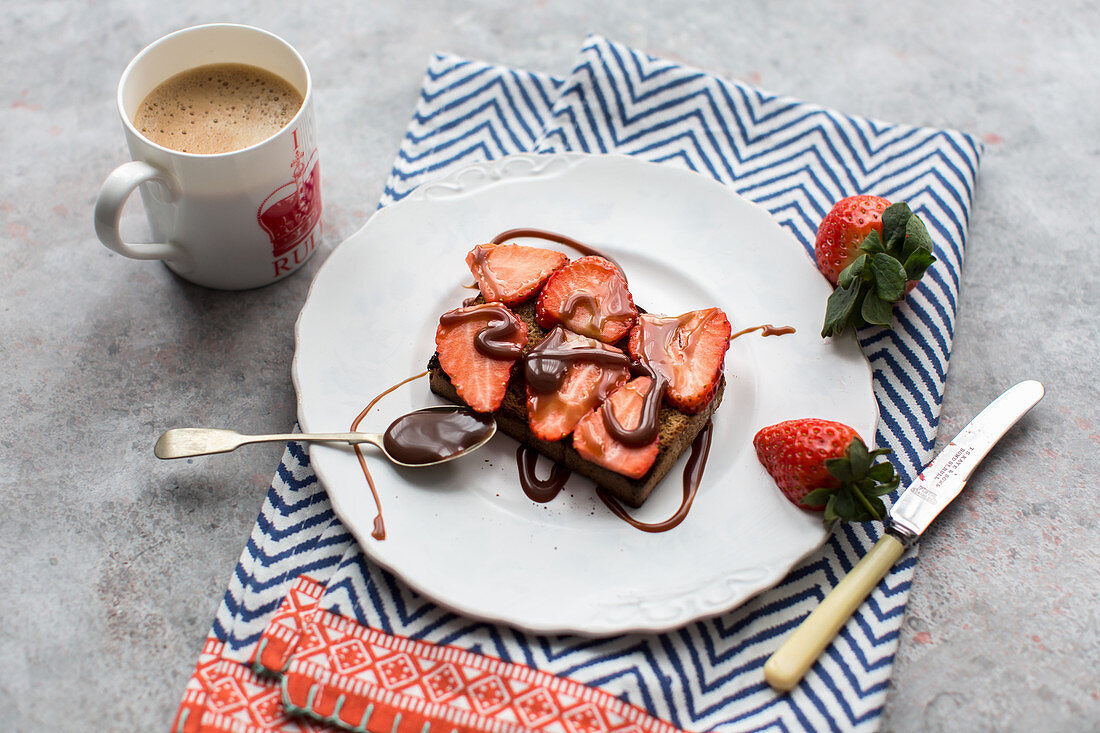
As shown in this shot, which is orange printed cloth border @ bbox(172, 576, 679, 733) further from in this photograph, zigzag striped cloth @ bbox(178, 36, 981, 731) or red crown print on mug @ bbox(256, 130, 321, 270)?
red crown print on mug @ bbox(256, 130, 321, 270)

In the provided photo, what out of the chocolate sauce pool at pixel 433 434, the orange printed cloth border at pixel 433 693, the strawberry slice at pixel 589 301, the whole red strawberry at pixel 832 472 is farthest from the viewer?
the strawberry slice at pixel 589 301

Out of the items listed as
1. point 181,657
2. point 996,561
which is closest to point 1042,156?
point 996,561

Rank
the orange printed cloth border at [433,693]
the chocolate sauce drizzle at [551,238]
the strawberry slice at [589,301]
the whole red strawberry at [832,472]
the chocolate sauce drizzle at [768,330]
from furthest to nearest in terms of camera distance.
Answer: the chocolate sauce drizzle at [551,238] → the chocolate sauce drizzle at [768,330] → the strawberry slice at [589,301] → the whole red strawberry at [832,472] → the orange printed cloth border at [433,693]

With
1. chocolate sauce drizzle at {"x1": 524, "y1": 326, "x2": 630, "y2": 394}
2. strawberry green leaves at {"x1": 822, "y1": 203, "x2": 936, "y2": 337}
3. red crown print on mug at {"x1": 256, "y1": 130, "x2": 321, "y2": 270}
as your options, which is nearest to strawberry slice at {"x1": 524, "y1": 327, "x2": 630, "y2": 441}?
chocolate sauce drizzle at {"x1": 524, "y1": 326, "x2": 630, "y2": 394}

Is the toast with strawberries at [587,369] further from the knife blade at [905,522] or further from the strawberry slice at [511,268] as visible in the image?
the knife blade at [905,522]

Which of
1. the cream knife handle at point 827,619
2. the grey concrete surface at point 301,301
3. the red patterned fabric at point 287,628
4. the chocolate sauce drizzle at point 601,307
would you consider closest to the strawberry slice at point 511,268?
the chocolate sauce drizzle at point 601,307
